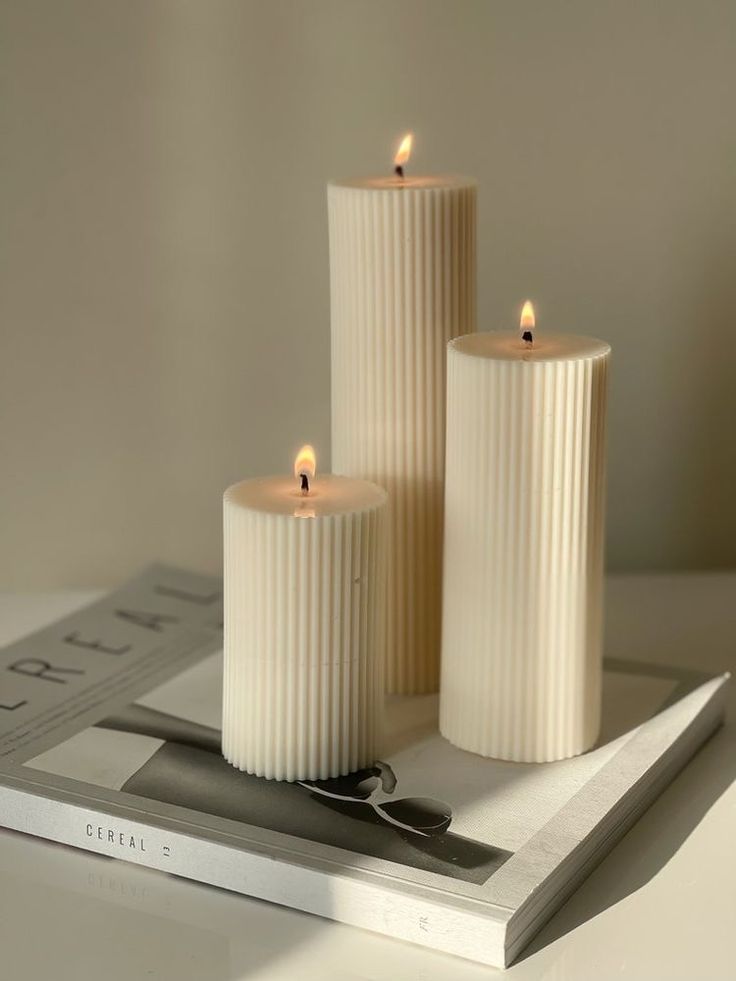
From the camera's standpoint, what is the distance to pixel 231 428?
1.04 m

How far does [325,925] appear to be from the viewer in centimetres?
61

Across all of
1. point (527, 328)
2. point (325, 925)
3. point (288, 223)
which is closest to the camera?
point (325, 925)

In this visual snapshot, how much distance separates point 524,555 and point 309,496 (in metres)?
0.11

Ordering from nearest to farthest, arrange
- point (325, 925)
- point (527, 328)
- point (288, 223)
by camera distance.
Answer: point (325, 925) → point (527, 328) → point (288, 223)

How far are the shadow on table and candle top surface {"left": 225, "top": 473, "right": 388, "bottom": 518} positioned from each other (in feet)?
0.64

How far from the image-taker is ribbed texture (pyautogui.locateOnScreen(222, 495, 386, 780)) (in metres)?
0.67

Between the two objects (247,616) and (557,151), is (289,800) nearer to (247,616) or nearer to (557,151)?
(247,616)

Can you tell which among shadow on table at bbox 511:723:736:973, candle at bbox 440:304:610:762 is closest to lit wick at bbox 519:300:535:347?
candle at bbox 440:304:610:762

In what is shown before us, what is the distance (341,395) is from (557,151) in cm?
30

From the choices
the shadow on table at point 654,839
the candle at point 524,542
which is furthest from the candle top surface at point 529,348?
the shadow on table at point 654,839

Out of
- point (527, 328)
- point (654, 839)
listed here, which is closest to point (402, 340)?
point (527, 328)

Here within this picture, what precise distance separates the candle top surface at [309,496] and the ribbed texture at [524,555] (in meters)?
0.04

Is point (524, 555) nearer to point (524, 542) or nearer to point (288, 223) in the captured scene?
point (524, 542)

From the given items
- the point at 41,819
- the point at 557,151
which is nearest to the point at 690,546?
the point at 557,151
